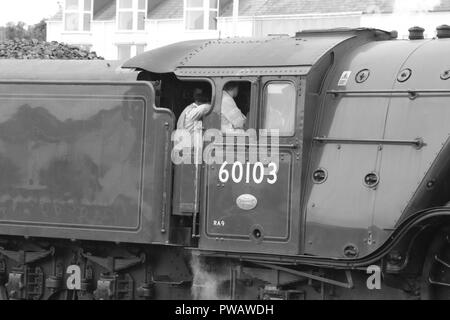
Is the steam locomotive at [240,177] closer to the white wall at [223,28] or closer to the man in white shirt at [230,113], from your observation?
the man in white shirt at [230,113]

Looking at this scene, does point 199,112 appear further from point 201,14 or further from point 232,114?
point 201,14

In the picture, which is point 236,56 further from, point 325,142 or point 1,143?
point 1,143

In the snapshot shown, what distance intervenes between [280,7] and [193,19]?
20.7 ft

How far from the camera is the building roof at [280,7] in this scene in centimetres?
2356

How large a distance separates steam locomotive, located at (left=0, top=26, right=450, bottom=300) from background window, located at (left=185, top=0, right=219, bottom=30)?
2254 centimetres

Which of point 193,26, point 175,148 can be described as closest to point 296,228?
point 175,148

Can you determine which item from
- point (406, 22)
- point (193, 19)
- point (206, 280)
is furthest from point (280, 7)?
point (206, 280)

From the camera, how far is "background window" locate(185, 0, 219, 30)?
3312cm

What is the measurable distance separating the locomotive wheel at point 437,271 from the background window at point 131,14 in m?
28.3

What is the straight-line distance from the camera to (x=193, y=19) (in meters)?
33.3

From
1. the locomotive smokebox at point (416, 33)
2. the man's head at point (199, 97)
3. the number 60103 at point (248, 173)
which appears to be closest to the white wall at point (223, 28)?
the locomotive smokebox at point (416, 33)

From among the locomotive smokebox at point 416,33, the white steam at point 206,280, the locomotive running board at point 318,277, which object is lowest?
the white steam at point 206,280

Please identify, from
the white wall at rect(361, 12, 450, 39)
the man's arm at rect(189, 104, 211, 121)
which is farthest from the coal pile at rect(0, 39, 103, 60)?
the man's arm at rect(189, 104, 211, 121)

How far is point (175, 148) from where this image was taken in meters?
9.53
